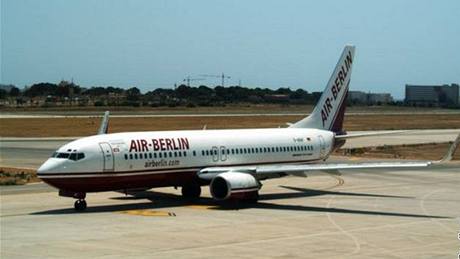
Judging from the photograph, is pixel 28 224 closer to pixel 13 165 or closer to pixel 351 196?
pixel 351 196

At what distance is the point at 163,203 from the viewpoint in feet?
129

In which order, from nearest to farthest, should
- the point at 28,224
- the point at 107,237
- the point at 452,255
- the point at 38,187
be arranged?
the point at 452,255, the point at 107,237, the point at 28,224, the point at 38,187

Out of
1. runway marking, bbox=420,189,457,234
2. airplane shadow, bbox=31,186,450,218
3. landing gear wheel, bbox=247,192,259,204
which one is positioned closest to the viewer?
runway marking, bbox=420,189,457,234

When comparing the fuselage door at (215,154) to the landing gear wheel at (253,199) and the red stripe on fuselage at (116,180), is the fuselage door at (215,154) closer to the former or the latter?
the red stripe on fuselage at (116,180)

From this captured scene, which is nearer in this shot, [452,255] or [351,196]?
[452,255]

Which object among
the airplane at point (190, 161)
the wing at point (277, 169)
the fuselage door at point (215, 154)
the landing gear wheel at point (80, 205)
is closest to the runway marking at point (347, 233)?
the wing at point (277, 169)

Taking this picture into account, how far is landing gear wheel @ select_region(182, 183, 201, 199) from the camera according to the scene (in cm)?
4112

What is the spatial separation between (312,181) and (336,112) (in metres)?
4.74

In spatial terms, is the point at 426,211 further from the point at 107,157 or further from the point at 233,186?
the point at 107,157

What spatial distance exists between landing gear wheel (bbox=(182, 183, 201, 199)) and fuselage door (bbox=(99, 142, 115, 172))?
18.5ft

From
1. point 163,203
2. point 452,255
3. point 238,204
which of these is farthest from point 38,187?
point 452,255

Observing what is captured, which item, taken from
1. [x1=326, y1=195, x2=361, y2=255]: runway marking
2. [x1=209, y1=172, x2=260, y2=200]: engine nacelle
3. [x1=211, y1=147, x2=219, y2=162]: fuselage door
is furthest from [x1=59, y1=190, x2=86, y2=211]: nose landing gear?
[x1=326, y1=195, x2=361, y2=255]: runway marking

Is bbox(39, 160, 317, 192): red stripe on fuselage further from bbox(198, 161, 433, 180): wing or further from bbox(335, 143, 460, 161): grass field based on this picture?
bbox(335, 143, 460, 161): grass field

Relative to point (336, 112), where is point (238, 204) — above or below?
below
